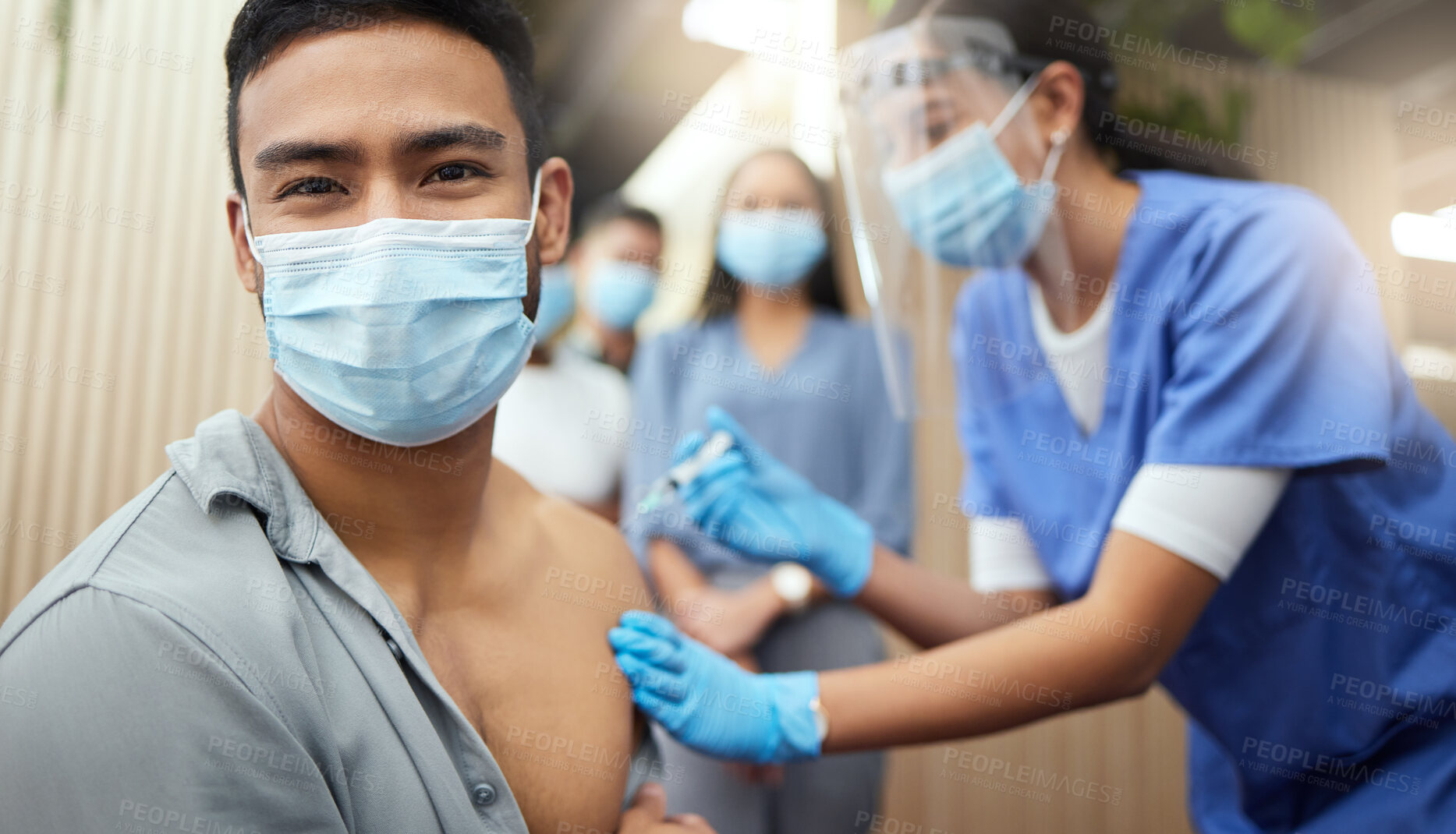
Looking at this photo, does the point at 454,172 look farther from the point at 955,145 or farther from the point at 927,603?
the point at 927,603

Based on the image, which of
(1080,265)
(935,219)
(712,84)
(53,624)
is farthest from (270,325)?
(712,84)

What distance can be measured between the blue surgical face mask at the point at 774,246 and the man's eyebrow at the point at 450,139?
127 cm

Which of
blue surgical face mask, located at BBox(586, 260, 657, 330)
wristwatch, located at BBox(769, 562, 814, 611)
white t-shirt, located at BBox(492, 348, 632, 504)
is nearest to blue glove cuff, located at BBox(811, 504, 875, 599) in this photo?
wristwatch, located at BBox(769, 562, 814, 611)

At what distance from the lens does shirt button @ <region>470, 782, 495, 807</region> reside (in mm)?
904

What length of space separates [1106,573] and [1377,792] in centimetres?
55

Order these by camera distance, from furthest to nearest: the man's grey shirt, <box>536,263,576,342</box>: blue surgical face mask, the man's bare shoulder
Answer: <box>536,263,576,342</box>: blue surgical face mask, the man's bare shoulder, the man's grey shirt

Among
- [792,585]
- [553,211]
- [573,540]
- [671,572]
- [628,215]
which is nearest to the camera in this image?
[553,211]

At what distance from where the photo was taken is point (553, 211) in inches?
45.4

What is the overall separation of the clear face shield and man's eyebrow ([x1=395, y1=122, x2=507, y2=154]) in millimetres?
768

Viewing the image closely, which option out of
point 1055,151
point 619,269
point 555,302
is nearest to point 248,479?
point 1055,151

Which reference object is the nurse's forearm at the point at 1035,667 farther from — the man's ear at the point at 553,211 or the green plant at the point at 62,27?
the green plant at the point at 62,27

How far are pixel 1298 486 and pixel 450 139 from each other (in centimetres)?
125

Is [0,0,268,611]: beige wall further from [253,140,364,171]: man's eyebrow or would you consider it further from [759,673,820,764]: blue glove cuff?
[759,673,820,764]: blue glove cuff

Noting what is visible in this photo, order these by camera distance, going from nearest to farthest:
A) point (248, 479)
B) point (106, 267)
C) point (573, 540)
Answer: point (248, 479), point (573, 540), point (106, 267)
